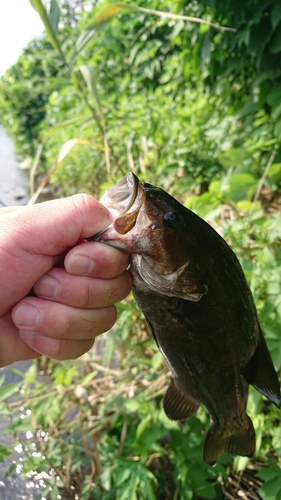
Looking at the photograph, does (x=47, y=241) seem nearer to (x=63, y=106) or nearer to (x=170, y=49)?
(x=170, y=49)

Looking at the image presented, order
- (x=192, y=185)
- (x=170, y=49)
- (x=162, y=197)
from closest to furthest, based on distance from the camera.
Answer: (x=162, y=197)
(x=192, y=185)
(x=170, y=49)

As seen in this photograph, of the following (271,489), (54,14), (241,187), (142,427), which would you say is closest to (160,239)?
(271,489)

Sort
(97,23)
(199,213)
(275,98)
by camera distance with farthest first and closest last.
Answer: (275,98) → (199,213) → (97,23)

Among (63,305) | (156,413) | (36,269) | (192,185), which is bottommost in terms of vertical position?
(156,413)

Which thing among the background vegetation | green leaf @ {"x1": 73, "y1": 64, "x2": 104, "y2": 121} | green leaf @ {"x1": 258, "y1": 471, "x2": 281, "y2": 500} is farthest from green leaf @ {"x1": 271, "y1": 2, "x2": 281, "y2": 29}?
green leaf @ {"x1": 258, "y1": 471, "x2": 281, "y2": 500}

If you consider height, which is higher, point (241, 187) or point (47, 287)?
point (47, 287)

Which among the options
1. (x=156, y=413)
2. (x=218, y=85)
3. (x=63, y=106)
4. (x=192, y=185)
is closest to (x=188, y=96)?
(x=218, y=85)

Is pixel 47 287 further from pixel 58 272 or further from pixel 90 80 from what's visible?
pixel 90 80
